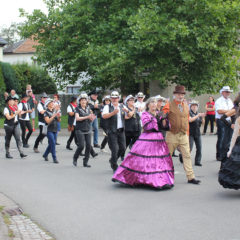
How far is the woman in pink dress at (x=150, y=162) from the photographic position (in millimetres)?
7992

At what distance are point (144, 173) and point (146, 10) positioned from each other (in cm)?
1347

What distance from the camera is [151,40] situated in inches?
785

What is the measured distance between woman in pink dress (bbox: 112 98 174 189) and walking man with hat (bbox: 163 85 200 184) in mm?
210

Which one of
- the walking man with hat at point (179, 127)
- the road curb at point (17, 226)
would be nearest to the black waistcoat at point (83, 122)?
the walking man with hat at point (179, 127)

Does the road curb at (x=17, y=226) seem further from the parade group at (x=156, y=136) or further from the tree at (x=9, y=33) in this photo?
the tree at (x=9, y=33)

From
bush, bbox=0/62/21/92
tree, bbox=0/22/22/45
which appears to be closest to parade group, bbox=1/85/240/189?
bush, bbox=0/62/21/92

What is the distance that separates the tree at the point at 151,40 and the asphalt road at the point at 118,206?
35.1 feet

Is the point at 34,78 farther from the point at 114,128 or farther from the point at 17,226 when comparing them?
the point at 17,226

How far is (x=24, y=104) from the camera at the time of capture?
14.9 m

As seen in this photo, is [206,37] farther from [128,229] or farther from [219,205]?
[128,229]

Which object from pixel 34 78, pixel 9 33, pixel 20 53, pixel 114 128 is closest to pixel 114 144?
pixel 114 128

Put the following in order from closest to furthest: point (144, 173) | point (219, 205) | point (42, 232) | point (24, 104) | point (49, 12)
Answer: point (42, 232)
point (219, 205)
point (144, 173)
point (24, 104)
point (49, 12)

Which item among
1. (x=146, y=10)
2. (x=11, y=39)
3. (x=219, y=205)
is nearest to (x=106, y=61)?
(x=146, y=10)

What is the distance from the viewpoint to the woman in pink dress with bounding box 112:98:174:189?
315 inches
